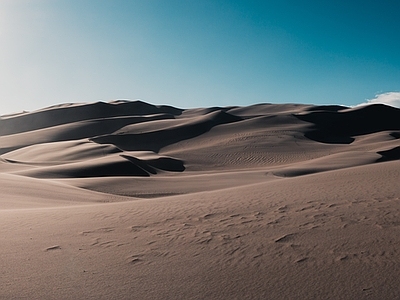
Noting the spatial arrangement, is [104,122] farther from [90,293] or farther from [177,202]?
[90,293]

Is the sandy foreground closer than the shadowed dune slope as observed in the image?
Yes

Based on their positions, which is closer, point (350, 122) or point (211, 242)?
point (211, 242)

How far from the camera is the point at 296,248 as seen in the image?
15.8 feet

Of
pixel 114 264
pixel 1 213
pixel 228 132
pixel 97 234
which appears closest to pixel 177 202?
pixel 97 234

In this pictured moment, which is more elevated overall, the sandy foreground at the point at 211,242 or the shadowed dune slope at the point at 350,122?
the shadowed dune slope at the point at 350,122

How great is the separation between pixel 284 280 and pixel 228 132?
38.2 metres

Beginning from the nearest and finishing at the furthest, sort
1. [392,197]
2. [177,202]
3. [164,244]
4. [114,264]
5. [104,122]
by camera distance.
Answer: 1. [114,264]
2. [164,244]
3. [392,197]
4. [177,202]
5. [104,122]

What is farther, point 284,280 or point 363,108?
point 363,108

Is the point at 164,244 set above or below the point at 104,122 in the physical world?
below

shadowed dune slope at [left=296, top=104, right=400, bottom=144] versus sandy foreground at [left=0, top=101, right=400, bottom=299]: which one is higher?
shadowed dune slope at [left=296, top=104, right=400, bottom=144]

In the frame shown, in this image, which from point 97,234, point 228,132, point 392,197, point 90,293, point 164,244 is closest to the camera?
point 90,293

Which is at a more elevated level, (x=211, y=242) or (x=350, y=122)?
(x=350, y=122)

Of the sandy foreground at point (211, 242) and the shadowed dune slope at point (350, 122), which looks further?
the shadowed dune slope at point (350, 122)

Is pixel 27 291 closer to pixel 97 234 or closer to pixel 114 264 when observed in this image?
pixel 114 264
